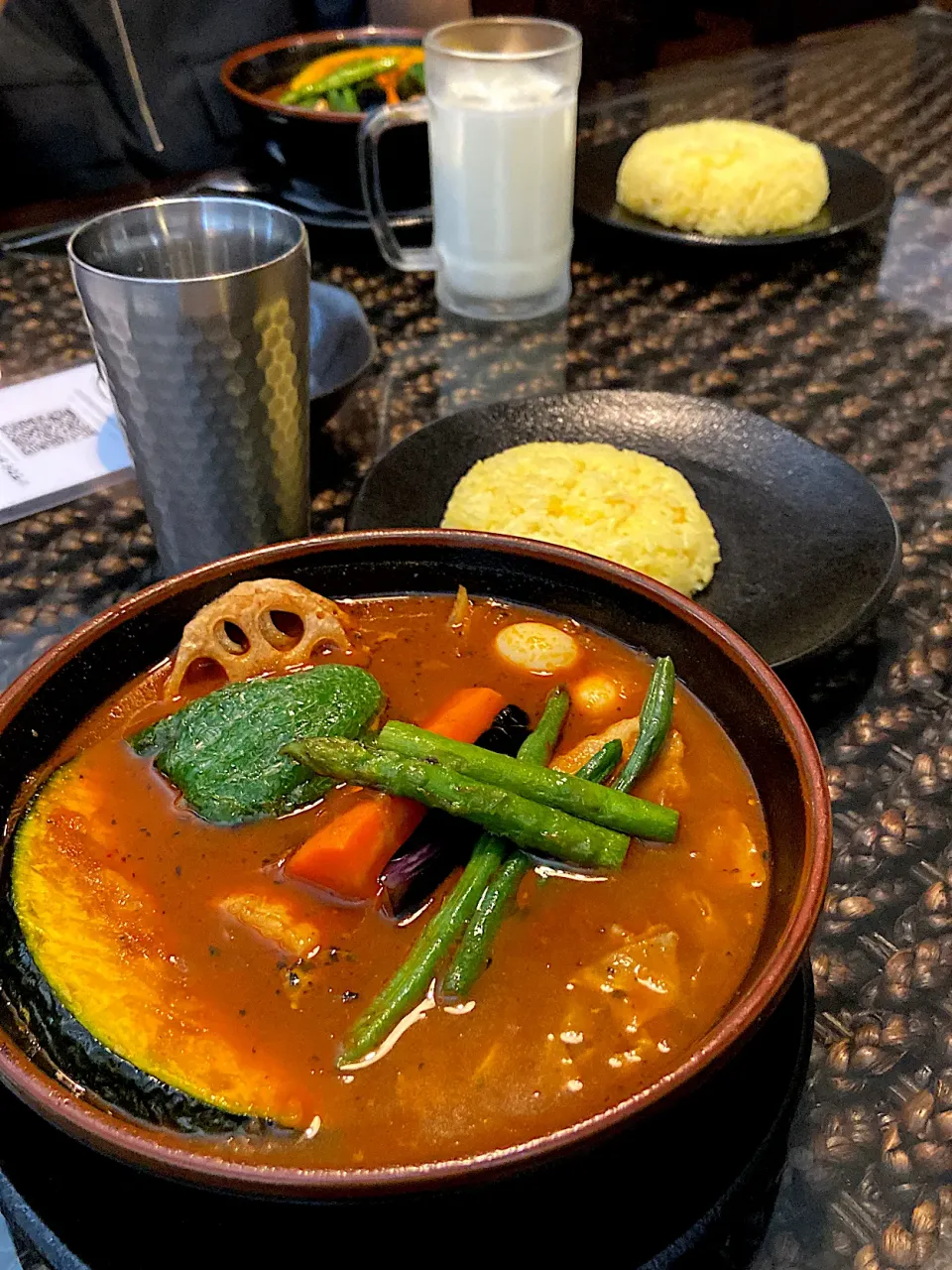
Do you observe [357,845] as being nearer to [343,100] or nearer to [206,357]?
[206,357]

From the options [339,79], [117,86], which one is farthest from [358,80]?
[117,86]

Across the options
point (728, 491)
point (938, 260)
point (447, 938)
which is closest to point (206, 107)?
point (938, 260)

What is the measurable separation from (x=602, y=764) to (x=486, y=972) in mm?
261

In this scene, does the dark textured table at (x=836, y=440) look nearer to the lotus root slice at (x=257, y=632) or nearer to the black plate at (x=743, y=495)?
the black plate at (x=743, y=495)

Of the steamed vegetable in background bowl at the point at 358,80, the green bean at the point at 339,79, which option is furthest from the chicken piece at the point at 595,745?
the green bean at the point at 339,79

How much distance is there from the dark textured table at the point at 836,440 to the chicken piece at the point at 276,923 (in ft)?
1.30

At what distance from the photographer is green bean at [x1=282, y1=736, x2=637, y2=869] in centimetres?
101

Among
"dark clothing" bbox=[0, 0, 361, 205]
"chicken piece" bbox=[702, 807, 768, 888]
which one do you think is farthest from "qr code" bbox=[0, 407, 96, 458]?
"dark clothing" bbox=[0, 0, 361, 205]

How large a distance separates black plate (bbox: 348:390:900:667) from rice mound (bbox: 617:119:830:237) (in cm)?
91

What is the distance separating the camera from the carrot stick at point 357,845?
1024 millimetres

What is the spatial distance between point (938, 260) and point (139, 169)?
9.11ft

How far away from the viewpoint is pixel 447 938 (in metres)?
0.97

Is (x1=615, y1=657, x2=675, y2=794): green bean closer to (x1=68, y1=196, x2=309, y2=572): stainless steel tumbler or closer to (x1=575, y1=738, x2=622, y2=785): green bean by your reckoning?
(x1=575, y1=738, x2=622, y2=785): green bean

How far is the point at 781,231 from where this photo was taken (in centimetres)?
270
